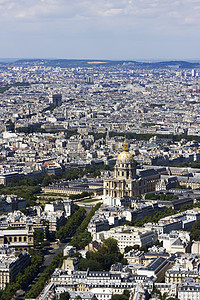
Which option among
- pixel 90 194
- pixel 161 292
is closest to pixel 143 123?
pixel 90 194

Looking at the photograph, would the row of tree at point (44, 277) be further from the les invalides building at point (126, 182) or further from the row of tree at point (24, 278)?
the les invalides building at point (126, 182)

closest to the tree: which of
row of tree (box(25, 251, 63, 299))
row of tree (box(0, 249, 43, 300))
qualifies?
row of tree (box(25, 251, 63, 299))

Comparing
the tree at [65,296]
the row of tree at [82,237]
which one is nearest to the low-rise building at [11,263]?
the row of tree at [82,237]

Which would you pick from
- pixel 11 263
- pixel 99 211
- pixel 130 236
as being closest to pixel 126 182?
pixel 99 211

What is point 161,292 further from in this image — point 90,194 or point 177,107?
point 177,107

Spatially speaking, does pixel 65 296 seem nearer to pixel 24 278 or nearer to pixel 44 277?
pixel 44 277

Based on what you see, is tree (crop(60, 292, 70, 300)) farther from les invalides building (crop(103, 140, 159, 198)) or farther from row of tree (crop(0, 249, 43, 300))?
les invalides building (crop(103, 140, 159, 198))
